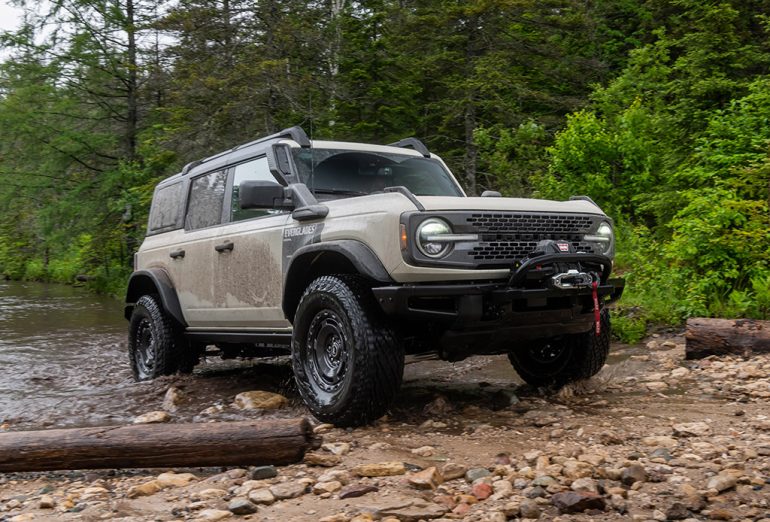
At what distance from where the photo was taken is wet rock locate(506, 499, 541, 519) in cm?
296

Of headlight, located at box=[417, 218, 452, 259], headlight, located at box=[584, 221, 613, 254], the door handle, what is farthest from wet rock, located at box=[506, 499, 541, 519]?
the door handle

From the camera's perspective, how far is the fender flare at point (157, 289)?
268 inches

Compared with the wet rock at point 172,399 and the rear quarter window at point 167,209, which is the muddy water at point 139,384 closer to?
the wet rock at point 172,399

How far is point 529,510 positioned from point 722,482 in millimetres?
856

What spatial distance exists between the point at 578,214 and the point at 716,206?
3.82 m

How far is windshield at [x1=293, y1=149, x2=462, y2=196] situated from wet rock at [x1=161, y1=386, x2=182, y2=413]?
6.87 ft

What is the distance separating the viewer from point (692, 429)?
13.4 ft

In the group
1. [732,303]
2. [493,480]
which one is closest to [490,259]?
[493,480]

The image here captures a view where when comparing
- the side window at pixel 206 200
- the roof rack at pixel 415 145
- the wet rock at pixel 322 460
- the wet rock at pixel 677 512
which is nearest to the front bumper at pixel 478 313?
the wet rock at pixel 322 460

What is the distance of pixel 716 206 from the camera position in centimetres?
799

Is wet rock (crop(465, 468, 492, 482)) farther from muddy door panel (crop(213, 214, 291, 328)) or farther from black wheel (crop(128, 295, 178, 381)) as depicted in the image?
black wheel (crop(128, 295, 178, 381))

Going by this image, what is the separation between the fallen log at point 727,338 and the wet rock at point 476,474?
3760 mm

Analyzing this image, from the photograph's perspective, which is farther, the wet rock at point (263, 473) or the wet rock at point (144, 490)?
the wet rock at point (263, 473)

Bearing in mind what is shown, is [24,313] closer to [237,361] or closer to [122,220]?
[122,220]
